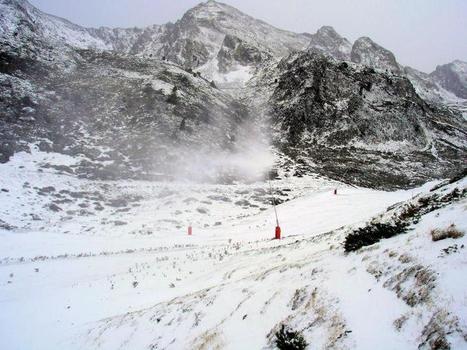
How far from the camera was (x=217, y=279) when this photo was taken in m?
11.4

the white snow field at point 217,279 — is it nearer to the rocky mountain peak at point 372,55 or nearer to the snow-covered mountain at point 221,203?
the snow-covered mountain at point 221,203

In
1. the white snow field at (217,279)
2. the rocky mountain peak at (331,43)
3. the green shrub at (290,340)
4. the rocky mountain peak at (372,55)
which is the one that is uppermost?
the rocky mountain peak at (331,43)

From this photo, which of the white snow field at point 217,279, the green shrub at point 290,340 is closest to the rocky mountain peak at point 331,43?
the white snow field at point 217,279

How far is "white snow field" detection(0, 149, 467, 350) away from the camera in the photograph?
15.3 feet

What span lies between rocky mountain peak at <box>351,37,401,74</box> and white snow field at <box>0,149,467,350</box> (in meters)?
103

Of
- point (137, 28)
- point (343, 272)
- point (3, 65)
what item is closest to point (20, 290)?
point (343, 272)

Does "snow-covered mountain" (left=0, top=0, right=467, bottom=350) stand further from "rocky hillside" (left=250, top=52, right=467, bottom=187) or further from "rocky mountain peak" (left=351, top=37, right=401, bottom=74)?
"rocky mountain peak" (left=351, top=37, right=401, bottom=74)

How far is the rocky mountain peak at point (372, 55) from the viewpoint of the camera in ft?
397

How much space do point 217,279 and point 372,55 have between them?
12787 centimetres

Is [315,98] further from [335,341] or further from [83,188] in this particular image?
[335,341]

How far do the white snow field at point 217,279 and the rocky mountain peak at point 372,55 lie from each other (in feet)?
339

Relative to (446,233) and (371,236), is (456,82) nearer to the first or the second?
(371,236)

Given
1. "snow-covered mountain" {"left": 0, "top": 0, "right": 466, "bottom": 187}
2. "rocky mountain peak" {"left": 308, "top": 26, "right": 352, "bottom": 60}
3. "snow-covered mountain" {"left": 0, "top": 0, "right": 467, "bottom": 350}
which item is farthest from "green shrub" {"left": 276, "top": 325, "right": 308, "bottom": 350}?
"rocky mountain peak" {"left": 308, "top": 26, "right": 352, "bottom": 60}

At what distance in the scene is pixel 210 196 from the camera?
1469 inches
